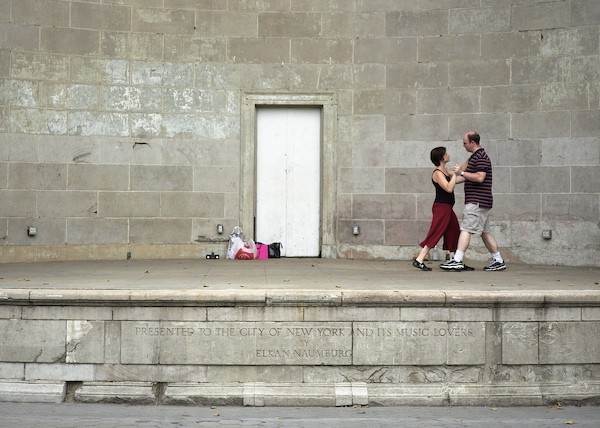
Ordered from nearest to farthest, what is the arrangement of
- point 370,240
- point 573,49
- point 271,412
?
point 271,412 < point 573,49 < point 370,240

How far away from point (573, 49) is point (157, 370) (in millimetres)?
9293

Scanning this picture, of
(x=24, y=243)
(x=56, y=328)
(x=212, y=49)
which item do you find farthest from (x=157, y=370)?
(x=212, y=49)

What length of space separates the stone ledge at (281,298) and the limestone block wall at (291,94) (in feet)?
18.9

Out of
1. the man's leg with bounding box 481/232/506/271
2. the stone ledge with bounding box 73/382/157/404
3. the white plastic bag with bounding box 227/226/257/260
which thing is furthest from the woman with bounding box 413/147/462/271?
the stone ledge with bounding box 73/382/157/404

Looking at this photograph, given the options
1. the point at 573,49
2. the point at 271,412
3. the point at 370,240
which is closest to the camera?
the point at 271,412

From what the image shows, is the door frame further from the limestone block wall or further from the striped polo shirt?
the striped polo shirt

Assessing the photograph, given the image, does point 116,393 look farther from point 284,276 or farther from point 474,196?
point 474,196

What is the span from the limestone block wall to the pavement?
2.86 ft

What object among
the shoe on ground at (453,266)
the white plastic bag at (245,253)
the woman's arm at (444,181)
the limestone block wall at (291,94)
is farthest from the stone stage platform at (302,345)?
the white plastic bag at (245,253)

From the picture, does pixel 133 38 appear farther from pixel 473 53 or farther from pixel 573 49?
pixel 573 49

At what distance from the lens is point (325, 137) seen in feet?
48.8

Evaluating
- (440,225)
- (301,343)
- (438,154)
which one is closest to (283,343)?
(301,343)

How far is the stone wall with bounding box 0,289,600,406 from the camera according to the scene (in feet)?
27.6

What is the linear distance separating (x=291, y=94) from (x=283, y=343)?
7.38 metres
